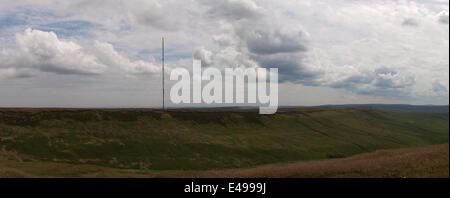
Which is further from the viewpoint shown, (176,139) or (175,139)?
(176,139)

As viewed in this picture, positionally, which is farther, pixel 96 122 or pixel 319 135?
pixel 319 135

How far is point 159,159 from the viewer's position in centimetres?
7681

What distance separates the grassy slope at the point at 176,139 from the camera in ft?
246

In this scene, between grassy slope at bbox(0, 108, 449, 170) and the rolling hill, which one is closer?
the rolling hill

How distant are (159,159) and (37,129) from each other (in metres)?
44.1

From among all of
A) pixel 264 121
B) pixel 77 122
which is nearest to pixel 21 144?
pixel 77 122

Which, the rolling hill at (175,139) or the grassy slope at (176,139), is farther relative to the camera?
the grassy slope at (176,139)

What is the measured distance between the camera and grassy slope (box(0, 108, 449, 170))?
246 feet

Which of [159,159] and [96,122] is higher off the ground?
[96,122]

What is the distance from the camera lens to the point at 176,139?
96.9 metres

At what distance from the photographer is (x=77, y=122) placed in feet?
334
